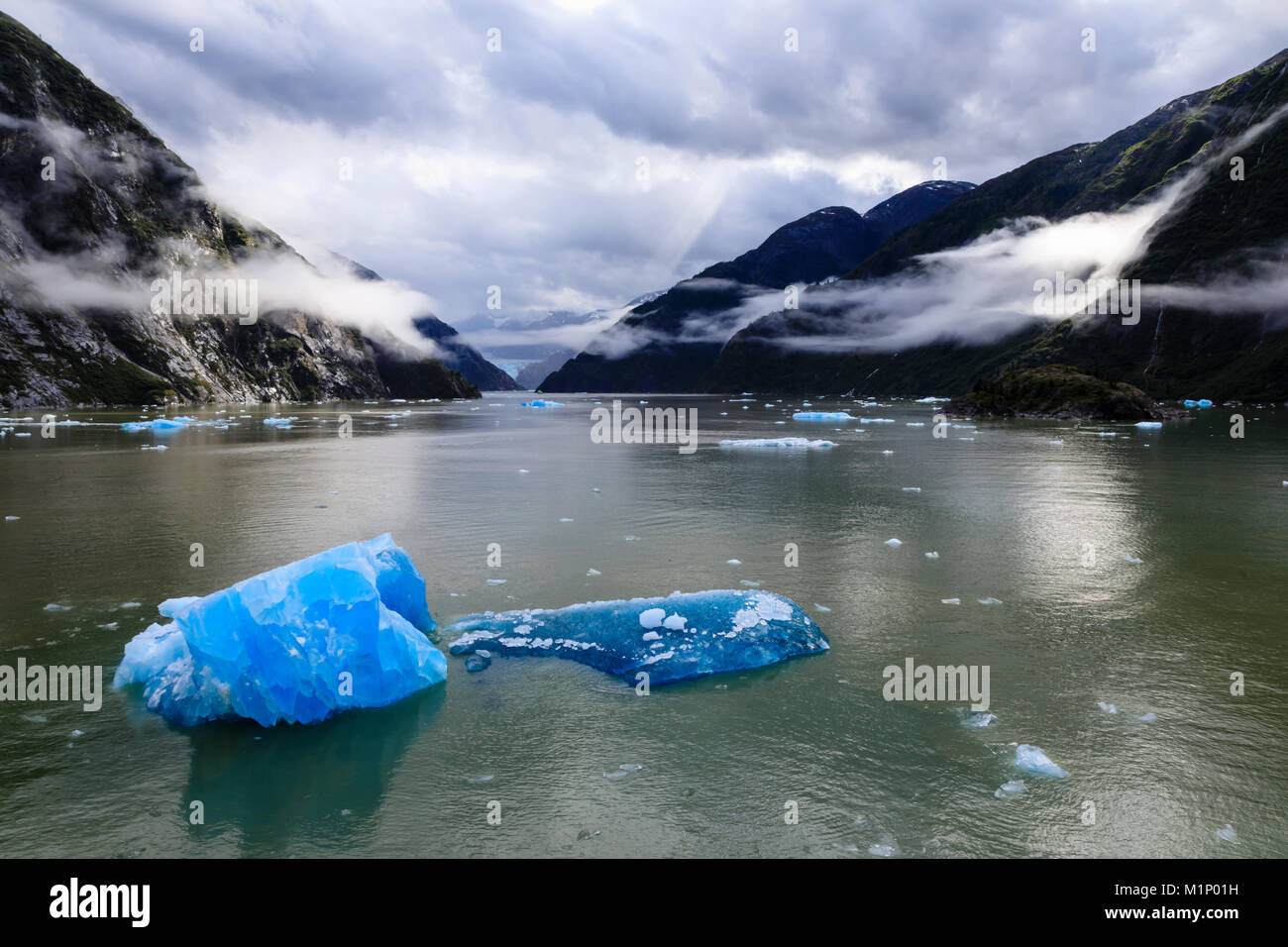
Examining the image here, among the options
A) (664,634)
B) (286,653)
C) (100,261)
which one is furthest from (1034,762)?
(100,261)

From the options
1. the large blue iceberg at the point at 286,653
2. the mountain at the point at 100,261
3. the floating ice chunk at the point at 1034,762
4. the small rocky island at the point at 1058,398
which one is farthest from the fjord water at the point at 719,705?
the mountain at the point at 100,261

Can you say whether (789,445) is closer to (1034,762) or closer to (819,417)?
(1034,762)

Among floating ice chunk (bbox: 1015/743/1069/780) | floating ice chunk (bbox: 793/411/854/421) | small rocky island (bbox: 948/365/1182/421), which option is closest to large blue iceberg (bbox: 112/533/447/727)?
floating ice chunk (bbox: 1015/743/1069/780)

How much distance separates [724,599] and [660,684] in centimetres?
228

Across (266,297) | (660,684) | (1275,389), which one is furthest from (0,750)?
(266,297)

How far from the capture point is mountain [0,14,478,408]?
11594 cm

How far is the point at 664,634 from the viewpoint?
425 inches

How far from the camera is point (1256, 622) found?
12070 millimetres

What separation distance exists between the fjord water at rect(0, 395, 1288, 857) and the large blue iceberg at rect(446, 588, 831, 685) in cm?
42

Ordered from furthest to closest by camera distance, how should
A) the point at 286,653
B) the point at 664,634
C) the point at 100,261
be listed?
1. the point at 100,261
2. the point at 664,634
3. the point at 286,653

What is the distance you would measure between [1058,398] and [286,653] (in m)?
96.4

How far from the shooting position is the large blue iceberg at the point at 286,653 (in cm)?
836

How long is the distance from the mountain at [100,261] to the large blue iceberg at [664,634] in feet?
411

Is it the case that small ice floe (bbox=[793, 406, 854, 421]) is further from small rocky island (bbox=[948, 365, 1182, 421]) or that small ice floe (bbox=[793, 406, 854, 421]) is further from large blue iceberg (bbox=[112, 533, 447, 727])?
large blue iceberg (bbox=[112, 533, 447, 727])
